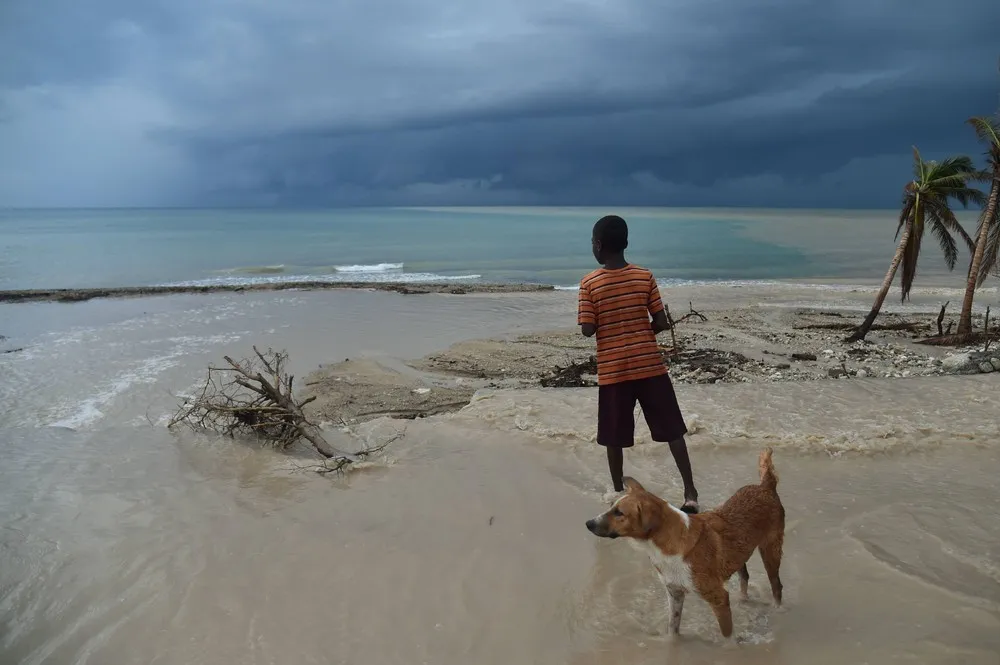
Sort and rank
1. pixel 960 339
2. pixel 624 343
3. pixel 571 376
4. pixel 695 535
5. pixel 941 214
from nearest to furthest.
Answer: pixel 695 535 → pixel 624 343 → pixel 571 376 → pixel 960 339 → pixel 941 214

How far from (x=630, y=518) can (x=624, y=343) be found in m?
Result: 1.58

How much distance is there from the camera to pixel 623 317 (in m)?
4.38

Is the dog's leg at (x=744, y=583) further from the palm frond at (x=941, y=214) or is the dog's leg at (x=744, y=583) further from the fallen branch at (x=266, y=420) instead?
the palm frond at (x=941, y=214)

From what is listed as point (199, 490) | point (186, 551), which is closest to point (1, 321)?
point (199, 490)

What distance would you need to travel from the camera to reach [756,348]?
12844 millimetres

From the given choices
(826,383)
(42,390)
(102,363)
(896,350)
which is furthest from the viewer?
(896,350)

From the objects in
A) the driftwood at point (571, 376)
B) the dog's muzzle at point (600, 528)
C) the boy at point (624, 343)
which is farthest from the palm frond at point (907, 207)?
the dog's muzzle at point (600, 528)

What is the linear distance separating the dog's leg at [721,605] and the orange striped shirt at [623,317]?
1592 mm

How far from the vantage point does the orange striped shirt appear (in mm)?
4348

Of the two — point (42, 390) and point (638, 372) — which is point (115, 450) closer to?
point (42, 390)

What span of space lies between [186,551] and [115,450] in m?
2.83

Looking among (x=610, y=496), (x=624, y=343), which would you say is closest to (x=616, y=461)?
(x=610, y=496)

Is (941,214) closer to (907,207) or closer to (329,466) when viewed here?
(907,207)

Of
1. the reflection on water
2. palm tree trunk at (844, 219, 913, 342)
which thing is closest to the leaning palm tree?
palm tree trunk at (844, 219, 913, 342)
